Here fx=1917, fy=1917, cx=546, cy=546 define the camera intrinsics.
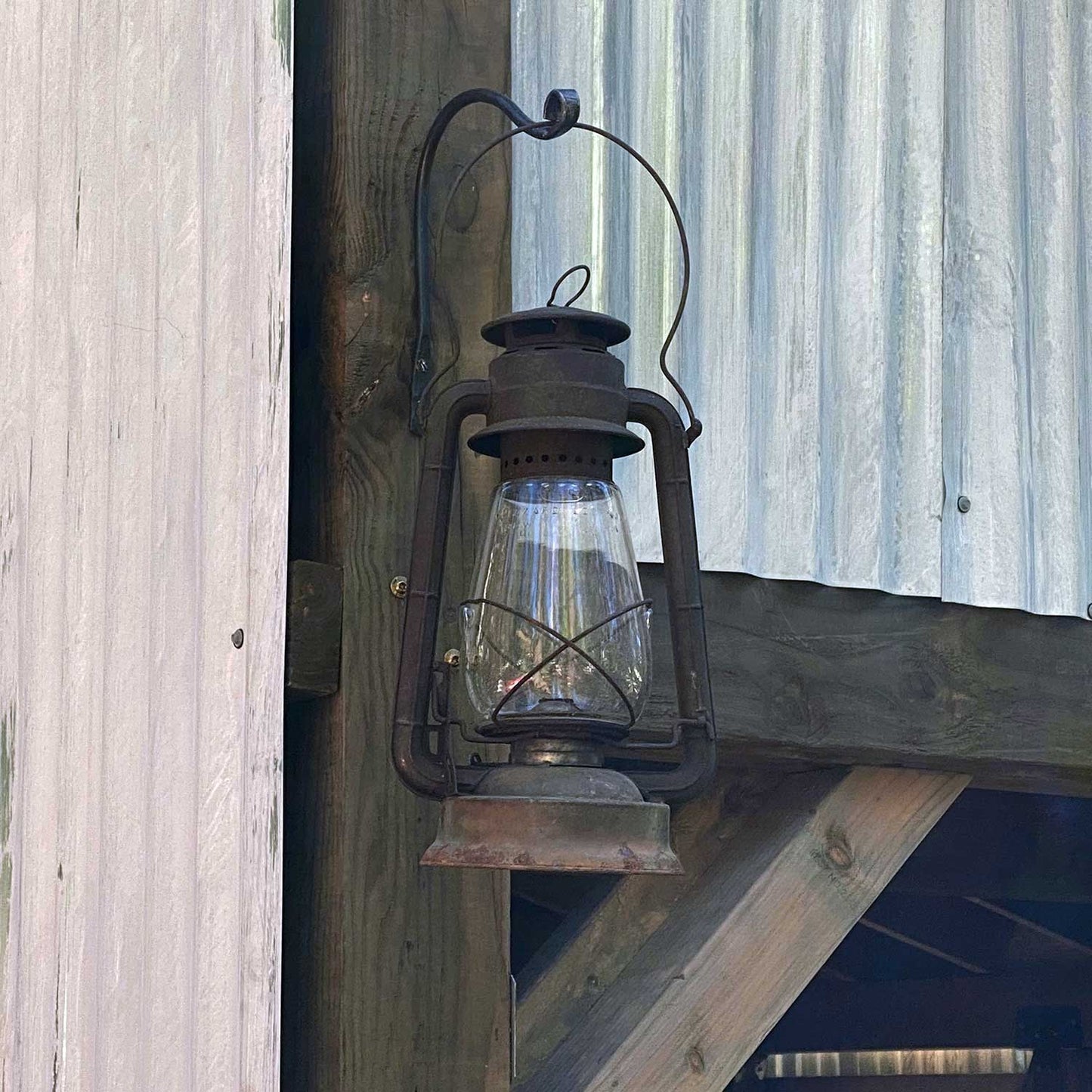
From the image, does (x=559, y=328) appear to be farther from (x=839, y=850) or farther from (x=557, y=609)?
(x=839, y=850)

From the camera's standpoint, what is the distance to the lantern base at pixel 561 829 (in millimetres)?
1946

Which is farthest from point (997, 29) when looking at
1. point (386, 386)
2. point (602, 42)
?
point (386, 386)

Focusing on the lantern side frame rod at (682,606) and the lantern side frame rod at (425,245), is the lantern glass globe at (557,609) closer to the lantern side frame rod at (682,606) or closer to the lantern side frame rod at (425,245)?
the lantern side frame rod at (682,606)

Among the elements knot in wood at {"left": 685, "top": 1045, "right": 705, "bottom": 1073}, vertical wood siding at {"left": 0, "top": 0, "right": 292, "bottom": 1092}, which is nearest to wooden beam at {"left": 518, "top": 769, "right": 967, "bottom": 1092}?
knot in wood at {"left": 685, "top": 1045, "right": 705, "bottom": 1073}

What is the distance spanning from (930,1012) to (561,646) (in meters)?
2.87

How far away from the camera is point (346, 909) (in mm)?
2309

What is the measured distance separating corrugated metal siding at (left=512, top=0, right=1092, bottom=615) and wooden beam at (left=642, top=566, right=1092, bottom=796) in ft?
0.14

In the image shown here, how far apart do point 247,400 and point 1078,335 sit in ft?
4.71

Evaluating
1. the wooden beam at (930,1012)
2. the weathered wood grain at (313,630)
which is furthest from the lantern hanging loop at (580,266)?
the wooden beam at (930,1012)

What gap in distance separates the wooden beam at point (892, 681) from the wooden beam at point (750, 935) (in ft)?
0.33

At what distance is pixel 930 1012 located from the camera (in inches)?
182

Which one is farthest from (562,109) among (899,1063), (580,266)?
(899,1063)

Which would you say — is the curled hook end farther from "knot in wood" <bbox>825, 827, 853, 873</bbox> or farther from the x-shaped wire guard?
"knot in wood" <bbox>825, 827, 853, 873</bbox>

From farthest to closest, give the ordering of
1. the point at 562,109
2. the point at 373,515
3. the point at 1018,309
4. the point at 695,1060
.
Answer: the point at 1018,309
the point at 695,1060
the point at 373,515
the point at 562,109
